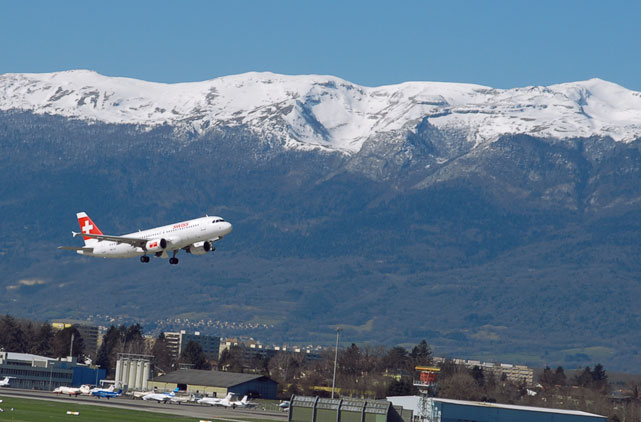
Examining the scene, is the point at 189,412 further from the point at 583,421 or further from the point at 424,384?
the point at 583,421

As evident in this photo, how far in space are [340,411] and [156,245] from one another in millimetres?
29223

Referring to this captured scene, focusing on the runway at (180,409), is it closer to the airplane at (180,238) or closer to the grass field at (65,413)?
the grass field at (65,413)

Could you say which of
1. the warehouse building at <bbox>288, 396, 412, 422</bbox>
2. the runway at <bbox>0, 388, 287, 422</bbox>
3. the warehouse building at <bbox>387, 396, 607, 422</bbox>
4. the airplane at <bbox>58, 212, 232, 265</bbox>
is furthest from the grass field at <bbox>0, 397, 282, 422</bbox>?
the warehouse building at <bbox>387, 396, 607, 422</bbox>

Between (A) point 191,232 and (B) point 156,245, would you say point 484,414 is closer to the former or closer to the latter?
(A) point 191,232

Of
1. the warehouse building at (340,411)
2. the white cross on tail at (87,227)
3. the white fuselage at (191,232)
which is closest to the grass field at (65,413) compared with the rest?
the warehouse building at (340,411)

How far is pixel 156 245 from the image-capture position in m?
151

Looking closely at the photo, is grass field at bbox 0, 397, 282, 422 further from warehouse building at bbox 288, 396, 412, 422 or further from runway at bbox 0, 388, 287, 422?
warehouse building at bbox 288, 396, 412, 422

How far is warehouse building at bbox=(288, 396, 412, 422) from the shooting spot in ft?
484

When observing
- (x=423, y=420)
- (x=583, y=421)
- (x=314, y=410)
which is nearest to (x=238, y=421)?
(x=314, y=410)

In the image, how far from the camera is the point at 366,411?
148000 millimetres

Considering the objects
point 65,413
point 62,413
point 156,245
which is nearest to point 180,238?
point 156,245

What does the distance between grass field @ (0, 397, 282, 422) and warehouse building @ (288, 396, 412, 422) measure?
33.0ft

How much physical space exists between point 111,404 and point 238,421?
29827mm

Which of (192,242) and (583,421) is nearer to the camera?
(192,242)
